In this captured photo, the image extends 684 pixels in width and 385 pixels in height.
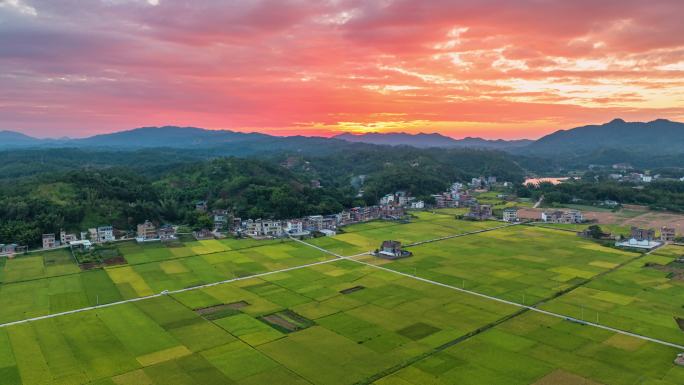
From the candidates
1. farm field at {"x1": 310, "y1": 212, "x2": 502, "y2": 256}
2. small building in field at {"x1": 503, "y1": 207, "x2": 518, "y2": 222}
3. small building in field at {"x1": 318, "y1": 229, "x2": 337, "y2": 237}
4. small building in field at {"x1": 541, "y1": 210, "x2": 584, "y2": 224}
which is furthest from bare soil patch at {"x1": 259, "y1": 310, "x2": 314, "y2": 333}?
small building in field at {"x1": 541, "y1": 210, "x2": 584, "y2": 224}

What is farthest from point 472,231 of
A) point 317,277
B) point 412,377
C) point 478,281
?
point 412,377

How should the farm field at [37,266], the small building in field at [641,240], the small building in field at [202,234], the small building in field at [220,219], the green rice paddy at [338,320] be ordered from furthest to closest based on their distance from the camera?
the small building in field at [220,219]
the small building in field at [202,234]
the small building in field at [641,240]
the farm field at [37,266]
the green rice paddy at [338,320]

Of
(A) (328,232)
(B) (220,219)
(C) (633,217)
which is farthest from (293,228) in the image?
(C) (633,217)

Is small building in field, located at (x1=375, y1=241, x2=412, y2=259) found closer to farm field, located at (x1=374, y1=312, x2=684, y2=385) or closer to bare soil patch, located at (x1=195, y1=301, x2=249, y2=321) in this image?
bare soil patch, located at (x1=195, y1=301, x2=249, y2=321)

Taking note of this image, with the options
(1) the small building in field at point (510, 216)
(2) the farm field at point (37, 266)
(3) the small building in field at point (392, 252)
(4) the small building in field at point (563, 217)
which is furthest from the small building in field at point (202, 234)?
(4) the small building in field at point (563, 217)

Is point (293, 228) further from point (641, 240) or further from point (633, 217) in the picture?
point (633, 217)

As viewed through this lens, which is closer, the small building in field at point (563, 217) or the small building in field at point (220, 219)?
Result: the small building in field at point (220, 219)

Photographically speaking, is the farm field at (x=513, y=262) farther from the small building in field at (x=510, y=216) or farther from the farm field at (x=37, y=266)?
the farm field at (x=37, y=266)
